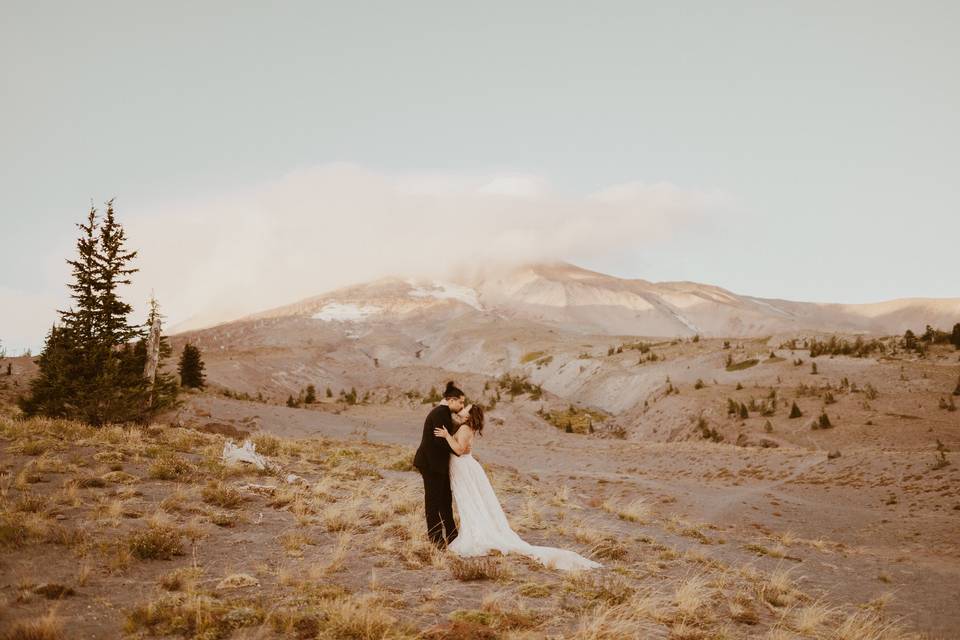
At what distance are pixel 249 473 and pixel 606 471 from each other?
13.6m

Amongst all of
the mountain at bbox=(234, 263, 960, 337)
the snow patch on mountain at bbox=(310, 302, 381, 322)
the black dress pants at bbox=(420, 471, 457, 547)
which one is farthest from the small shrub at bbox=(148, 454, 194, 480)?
the snow patch on mountain at bbox=(310, 302, 381, 322)

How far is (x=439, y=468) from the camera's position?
28.5ft

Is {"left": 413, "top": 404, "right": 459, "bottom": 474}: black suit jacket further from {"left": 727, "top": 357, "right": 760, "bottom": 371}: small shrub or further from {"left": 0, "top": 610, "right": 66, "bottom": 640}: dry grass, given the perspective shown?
{"left": 727, "top": 357, "right": 760, "bottom": 371}: small shrub

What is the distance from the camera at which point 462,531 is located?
8648 millimetres

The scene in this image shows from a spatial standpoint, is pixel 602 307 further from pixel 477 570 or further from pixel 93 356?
pixel 477 570

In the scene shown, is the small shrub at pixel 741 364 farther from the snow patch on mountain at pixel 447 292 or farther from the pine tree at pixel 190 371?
the snow patch on mountain at pixel 447 292

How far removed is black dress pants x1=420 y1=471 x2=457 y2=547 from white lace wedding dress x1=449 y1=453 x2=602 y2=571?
14 cm

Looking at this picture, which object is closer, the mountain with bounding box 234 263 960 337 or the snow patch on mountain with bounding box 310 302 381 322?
the snow patch on mountain with bounding box 310 302 381 322

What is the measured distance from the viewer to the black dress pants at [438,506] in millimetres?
8742

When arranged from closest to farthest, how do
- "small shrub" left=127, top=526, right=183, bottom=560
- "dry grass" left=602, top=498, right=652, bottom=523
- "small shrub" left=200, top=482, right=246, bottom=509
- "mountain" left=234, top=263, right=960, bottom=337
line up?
"small shrub" left=127, top=526, right=183, bottom=560 → "small shrub" left=200, top=482, right=246, bottom=509 → "dry grass" left=602, top=498, right=652, bottom=523 → "mountain" left=234, top=263, right=960, bottom=337

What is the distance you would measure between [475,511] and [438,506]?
0.58 m

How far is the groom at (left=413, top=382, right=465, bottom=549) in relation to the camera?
8664mm

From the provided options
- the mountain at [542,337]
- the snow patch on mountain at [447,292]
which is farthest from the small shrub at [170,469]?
the snow patch on mountain at [447,292]

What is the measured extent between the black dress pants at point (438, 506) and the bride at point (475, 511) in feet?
0.45
